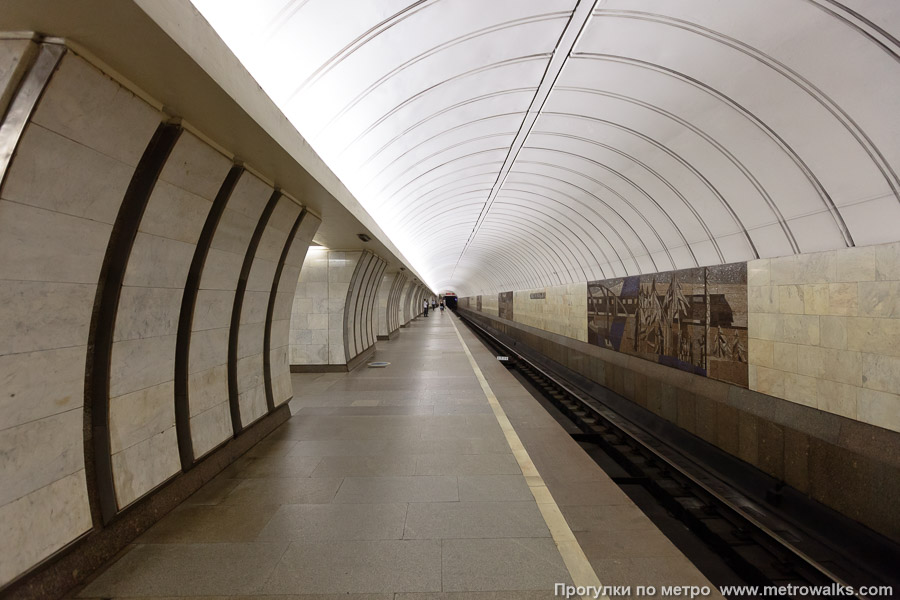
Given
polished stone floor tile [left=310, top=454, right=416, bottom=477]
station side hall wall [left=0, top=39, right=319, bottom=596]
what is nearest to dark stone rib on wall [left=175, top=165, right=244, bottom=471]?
station side hall wall [left=0, top=39, right=319, bottom=596]

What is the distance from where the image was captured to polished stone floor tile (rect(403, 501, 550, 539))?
119 inches

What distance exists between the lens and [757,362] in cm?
611

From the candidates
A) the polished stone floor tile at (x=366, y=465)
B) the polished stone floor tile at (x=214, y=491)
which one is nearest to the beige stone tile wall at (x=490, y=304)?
the polished stone floor tile at (x=366, y=465)

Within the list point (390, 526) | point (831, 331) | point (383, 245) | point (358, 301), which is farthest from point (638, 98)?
point (358, 301)

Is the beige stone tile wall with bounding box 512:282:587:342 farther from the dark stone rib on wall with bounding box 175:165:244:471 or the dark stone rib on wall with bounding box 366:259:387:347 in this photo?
the dark stone rib on wall with bounding box 175:165:244:471

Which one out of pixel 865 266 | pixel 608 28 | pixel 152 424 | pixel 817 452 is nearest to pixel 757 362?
pixel 817 452

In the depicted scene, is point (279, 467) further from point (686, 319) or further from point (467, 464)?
point (686, 319)

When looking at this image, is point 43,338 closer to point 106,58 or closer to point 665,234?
point 106,58

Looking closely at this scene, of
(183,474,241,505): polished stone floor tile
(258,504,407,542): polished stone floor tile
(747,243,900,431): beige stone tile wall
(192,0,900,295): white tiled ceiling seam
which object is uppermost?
(192,0,900,295): white tiled ceiling seam

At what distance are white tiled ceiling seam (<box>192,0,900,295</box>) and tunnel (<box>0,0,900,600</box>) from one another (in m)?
0.04

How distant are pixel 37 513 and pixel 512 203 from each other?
43.3 ft

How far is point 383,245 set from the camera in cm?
942

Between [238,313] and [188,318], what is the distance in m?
1.03

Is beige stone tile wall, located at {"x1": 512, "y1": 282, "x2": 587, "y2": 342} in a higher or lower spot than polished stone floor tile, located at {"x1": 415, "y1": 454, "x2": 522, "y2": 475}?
higher
